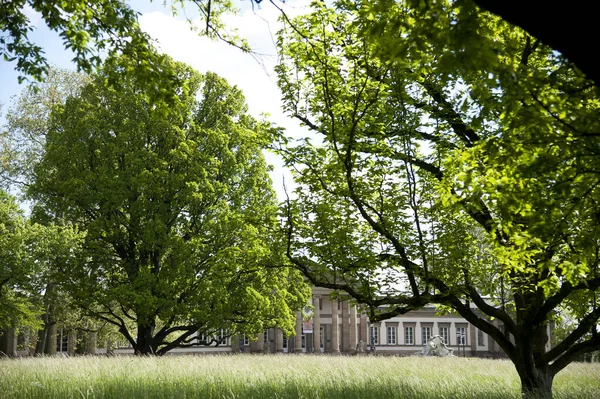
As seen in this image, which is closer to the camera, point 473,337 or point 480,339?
point 473,337

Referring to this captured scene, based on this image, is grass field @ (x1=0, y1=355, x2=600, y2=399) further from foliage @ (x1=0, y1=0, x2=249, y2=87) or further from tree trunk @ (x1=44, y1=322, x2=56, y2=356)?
tree trunk @ (x1=44, y1=322, x2=56, y2=356)

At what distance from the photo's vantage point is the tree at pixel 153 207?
21672 millimetres

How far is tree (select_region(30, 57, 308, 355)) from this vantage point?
71.1 feet

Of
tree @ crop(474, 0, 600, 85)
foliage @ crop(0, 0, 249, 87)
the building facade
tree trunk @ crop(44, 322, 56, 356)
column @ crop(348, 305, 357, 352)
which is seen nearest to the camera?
tree @ crop(474, 0, 600, 85)

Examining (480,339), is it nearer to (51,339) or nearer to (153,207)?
(51,339)

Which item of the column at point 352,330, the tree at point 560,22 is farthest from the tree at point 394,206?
the column at point 352,330

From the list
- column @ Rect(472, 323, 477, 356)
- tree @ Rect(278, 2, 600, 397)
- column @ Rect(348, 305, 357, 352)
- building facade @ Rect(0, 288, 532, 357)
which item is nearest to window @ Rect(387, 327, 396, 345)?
building facade @ Rect(0, 288, 532, 357)

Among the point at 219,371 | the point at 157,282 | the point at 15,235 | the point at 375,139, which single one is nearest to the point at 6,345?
the point at 15,235

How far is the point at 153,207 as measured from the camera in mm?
22297

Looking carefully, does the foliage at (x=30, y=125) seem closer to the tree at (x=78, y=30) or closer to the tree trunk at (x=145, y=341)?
the tree trunk at (x=145, y=341)

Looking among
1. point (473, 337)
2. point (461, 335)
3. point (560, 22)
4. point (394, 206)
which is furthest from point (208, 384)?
point (461, 335)

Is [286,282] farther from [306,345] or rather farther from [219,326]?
[306,345]

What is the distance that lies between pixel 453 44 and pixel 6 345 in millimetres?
32120

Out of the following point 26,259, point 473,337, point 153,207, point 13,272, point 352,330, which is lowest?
point 473,337
